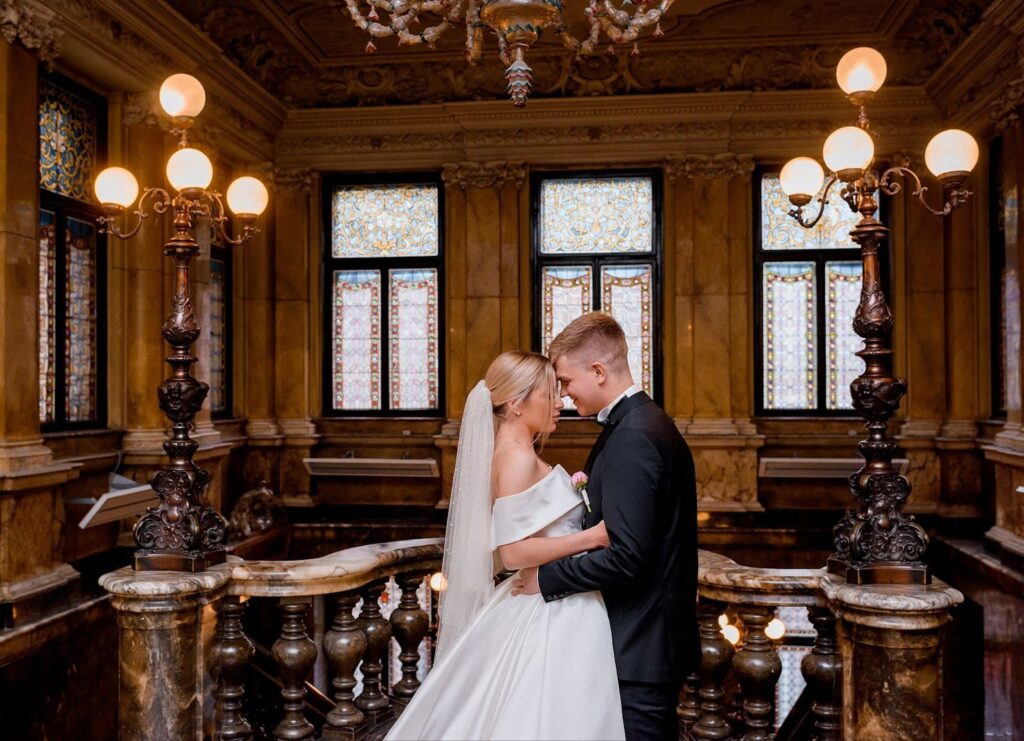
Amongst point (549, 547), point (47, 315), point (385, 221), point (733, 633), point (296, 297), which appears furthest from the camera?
point (385, 221)

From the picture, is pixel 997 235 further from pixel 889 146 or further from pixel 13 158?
pixel 13 158

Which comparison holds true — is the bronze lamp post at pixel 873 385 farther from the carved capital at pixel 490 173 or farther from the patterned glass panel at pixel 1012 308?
the carved capital at pixel 490 173

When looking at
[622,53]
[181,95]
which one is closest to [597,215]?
[622,53]

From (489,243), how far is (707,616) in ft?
24.8

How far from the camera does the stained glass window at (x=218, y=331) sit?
9898mm

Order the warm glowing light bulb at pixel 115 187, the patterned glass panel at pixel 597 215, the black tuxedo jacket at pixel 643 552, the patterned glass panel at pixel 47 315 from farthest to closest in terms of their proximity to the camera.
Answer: the patterned glass panel at pixel 597 215
the patterned glass panel at pixel 47 315
the warm glowing light bulb at pixel 115 187
the black tuxedo jacket at pixel 643 552

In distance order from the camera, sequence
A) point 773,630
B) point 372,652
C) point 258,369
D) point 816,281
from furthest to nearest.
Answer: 1. point 258,369
2. point 816,281
3. point 773,630
4. point 372,652

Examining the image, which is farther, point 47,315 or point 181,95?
point 47,315

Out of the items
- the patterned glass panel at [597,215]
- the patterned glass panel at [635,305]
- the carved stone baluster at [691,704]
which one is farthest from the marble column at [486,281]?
the carved stone baluster at [691,704]

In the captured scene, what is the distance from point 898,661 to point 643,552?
130cm

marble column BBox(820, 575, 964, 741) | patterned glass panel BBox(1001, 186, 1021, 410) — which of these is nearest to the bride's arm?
marble column BBox(820, 575, 964, 741)

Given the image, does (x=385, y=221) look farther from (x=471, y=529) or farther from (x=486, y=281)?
(x=471, y=529)

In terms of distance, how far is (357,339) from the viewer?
36.1ft

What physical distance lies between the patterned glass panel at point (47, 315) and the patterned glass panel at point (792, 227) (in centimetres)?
756
